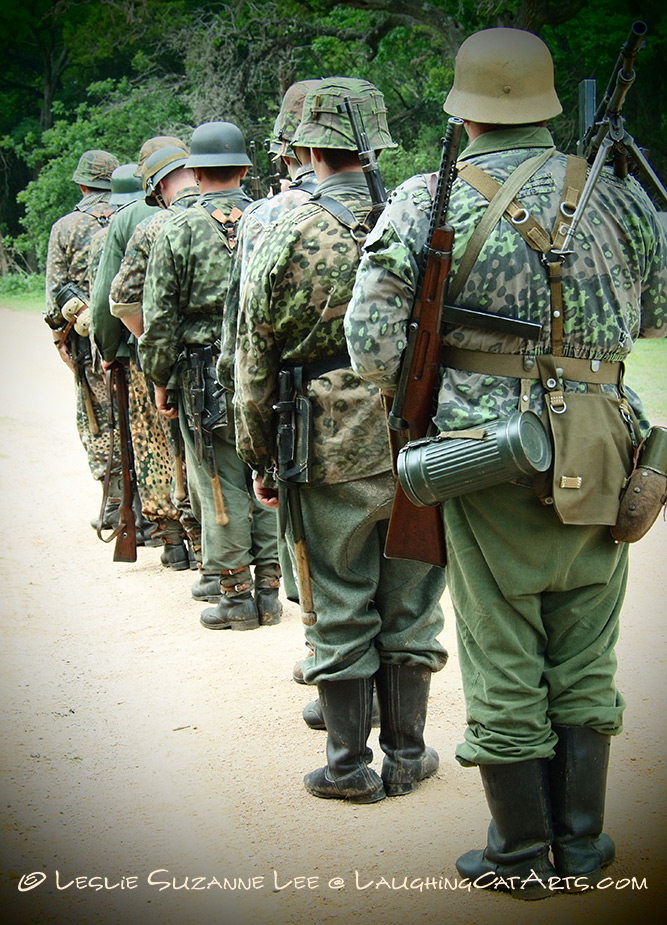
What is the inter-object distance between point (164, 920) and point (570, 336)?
2.02 meters

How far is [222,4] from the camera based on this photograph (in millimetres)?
21875

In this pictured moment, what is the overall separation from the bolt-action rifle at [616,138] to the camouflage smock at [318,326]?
91cm

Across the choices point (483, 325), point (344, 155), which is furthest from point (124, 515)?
point (483, 325)

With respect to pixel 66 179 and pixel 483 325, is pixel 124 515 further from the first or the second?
pixel 66 179

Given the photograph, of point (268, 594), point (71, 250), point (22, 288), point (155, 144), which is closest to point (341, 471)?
point (268, 594)

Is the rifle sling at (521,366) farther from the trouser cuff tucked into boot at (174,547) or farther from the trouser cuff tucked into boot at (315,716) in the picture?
the trouser cuff tucked into boot at (174,547)

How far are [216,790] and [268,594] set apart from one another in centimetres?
210

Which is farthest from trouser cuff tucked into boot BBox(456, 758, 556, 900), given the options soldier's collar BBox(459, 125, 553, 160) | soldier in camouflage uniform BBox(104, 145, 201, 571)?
soldier in camouflage uniform BBox(104, 145, 201, 571)

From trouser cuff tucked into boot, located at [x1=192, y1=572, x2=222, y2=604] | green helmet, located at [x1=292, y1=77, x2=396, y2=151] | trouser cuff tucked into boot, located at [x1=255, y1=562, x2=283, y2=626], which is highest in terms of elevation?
green helmet, located at [x1=292, y1=77, x2=396, y2=151]

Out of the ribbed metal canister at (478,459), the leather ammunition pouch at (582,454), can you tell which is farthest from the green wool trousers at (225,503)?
the leather ammunition pouch at (582,454)

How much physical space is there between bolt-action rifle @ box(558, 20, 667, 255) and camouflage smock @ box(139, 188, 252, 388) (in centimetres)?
275

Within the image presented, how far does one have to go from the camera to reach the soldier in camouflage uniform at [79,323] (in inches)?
317

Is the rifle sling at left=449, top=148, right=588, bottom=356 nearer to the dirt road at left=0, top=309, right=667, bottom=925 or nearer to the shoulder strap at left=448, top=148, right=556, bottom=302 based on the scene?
the shoulder strap at left=448, top=148, right=556, bottom=302

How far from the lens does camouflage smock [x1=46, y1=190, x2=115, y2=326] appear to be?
8227mm
